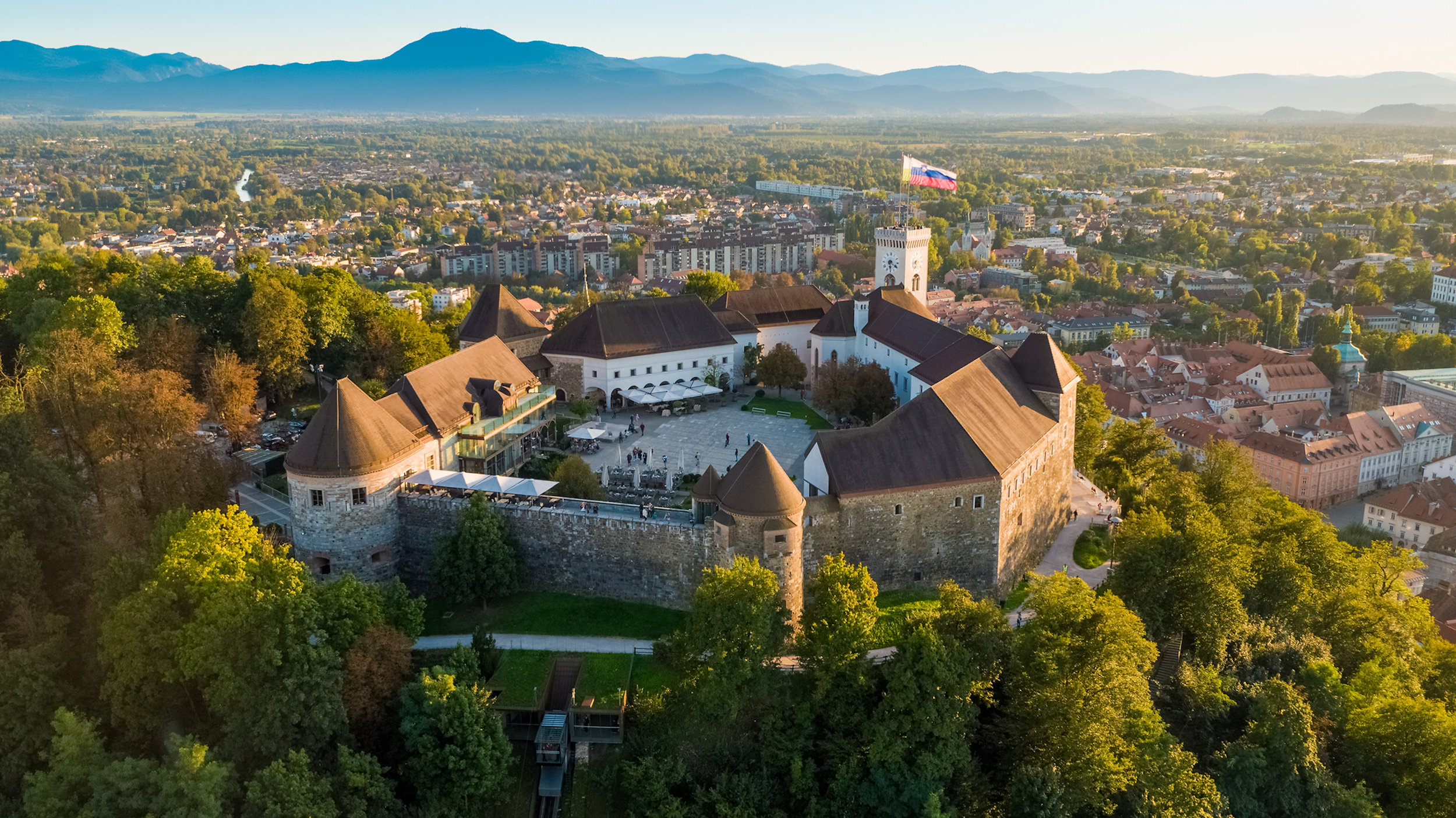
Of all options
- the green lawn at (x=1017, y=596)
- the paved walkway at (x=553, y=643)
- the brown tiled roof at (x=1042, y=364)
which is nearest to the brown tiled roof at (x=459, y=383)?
the paved walkway at (x=553, y=643)

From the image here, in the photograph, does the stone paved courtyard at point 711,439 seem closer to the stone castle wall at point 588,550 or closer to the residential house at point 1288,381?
the stone castle wall at point 588,550

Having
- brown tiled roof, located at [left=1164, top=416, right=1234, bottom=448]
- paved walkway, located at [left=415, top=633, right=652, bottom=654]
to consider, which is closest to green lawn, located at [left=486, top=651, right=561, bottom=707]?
paved walkway, located at [left=415, top=633, right=652, bottom=654]

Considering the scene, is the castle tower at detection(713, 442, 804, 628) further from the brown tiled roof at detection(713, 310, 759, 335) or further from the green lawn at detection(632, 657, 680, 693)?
the brown tiled roof at detection(713, 310, 759, 335)

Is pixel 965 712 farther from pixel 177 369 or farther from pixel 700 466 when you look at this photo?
pixel 177 369

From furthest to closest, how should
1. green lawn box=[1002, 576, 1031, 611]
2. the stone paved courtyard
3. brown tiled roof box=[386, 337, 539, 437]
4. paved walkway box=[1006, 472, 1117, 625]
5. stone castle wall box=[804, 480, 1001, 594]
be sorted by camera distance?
the stone paved courtyard, paved walkway box=[1006, 472, 1117, 625], brown tiled roof box=[386, 337, 539, 437], green lawn box=[1002, 576, 1031, 611], stone castle wall box=[804, 480, 1001, 594]

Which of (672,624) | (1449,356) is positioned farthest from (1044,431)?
(1449,356)
